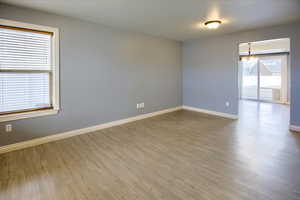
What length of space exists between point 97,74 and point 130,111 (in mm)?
1409

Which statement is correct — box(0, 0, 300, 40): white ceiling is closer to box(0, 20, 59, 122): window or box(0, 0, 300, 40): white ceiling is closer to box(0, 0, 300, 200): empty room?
box(0, 0, 300, 200): empty room

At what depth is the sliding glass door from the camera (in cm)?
766

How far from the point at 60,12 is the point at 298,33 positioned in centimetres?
509

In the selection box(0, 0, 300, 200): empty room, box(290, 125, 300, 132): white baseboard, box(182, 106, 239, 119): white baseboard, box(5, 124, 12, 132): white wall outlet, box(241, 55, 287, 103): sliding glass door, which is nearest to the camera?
box(0, 0, 300, 200): empty room

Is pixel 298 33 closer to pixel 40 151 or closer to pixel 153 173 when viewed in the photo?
pixel 153 173

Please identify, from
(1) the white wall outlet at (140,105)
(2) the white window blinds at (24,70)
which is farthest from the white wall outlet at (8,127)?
(1) the white wall outlet at (140,105)

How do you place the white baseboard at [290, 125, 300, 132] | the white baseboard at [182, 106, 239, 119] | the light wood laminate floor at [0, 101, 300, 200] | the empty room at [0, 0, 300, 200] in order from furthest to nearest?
the white baseboard at [182, 106, 239, 119] < the white baseboard at [290, 125, 300, 132] < the empty room at [0, 0, 300, 200] < the light wood laminate floor at [0, 101, 300, 200]

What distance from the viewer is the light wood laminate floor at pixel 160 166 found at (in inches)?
79.0

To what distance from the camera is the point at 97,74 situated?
163 inches

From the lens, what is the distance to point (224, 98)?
550 cm

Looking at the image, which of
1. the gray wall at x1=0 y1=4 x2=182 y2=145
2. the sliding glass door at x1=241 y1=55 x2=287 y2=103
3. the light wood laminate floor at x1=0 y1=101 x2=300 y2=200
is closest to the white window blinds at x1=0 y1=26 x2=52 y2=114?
the gray wall at x1=0 y1=4 x2=182 y2=145

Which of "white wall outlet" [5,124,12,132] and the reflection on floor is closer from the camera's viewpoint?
"white wall outlet" [5,124,12,132]

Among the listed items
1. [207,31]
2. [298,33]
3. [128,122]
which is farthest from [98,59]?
[298,33]

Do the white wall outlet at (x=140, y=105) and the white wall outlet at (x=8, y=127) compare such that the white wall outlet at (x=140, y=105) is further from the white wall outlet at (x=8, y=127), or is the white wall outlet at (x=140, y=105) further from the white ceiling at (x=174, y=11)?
the white wall outlet at (x=8, y=127)
